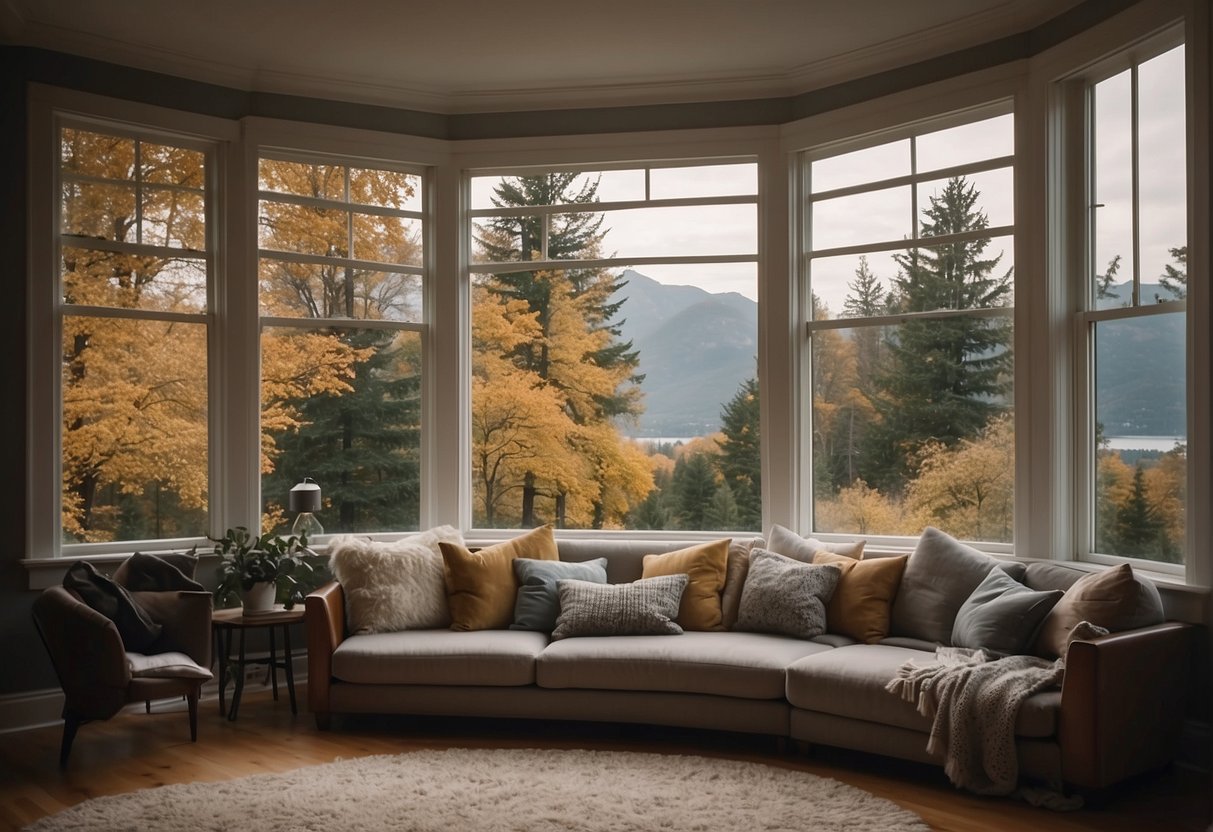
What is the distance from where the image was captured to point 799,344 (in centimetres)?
587

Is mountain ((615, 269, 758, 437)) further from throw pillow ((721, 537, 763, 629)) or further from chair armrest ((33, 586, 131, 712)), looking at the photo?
chair armrest ((33, 586, 131, 712))

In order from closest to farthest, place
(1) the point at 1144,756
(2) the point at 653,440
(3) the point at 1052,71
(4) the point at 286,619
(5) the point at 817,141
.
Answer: (1) the point at 1144,756 < (3) the point at 1052,71 < (4) the point at 286,619 < (5) the point at 817,141 < (2) the point at 653,440

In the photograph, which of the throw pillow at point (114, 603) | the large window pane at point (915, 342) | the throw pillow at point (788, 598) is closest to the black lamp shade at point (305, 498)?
the throw pillow at point (114, 603)

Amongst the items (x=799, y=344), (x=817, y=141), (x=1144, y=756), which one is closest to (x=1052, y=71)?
(x=817, y=141)

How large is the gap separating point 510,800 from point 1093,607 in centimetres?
229

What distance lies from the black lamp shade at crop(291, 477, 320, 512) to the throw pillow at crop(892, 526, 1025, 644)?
9.48ft

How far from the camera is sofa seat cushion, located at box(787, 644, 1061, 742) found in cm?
411

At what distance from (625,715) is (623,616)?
0.50 meters

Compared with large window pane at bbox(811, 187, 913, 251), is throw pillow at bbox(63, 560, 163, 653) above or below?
below

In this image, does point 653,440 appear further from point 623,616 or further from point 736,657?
point 736,657

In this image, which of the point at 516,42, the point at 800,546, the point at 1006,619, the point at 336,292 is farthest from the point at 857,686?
the point at 336,292

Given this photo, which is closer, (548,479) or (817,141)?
(817,141)

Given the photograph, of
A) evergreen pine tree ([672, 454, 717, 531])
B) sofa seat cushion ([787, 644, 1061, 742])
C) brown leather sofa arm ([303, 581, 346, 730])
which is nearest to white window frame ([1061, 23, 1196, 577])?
sofa seat cushion ([787, 644, 1061, 742])

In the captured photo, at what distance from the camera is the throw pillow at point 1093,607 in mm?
4004
